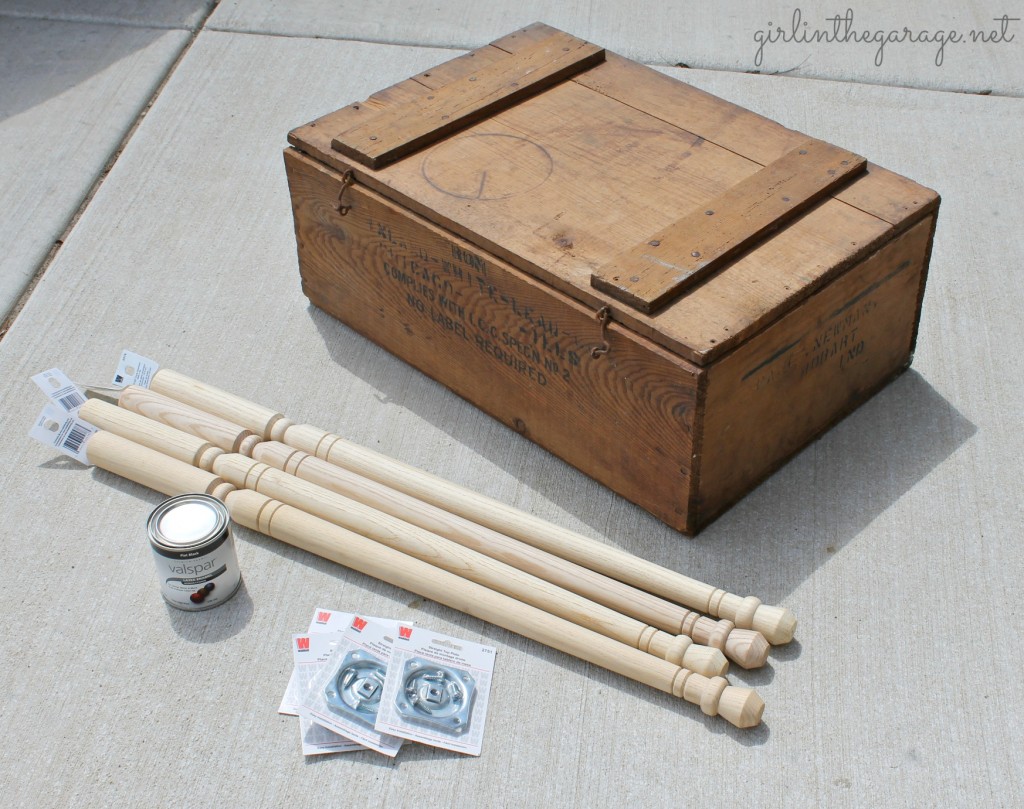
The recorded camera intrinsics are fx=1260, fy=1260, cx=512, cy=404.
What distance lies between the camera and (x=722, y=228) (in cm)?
230

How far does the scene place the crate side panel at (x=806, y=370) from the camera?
2193mm

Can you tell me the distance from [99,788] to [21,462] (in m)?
0.80

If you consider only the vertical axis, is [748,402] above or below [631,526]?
above

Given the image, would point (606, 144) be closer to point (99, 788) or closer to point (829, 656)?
point (829, 656)

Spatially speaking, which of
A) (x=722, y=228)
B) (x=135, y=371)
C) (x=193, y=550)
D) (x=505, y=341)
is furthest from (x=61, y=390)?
(x=722, y=228)

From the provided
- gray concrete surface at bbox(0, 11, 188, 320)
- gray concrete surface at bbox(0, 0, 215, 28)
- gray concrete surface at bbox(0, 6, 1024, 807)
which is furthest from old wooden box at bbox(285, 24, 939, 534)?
gray concrete surface at bbox(0, 0, 215, 28)

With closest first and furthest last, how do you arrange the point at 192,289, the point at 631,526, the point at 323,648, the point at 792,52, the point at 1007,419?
the point at 323,648, the point at 631,526, the point at 1007,419, the point at 192,289, the point at 792,52

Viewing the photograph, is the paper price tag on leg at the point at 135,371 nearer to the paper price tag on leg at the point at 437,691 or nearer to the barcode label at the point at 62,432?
the barcode label at the point at 62,432

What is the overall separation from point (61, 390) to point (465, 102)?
3.36ft

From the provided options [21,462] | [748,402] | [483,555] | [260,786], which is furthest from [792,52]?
[260,786]

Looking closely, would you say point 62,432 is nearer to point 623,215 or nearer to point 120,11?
point 623,215

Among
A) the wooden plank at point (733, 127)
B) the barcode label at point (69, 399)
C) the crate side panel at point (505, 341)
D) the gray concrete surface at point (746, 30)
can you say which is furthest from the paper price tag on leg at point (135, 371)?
the gray concrete surface at point (746, 30)

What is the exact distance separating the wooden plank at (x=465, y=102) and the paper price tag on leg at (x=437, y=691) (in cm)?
99

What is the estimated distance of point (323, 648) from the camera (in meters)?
2.10
